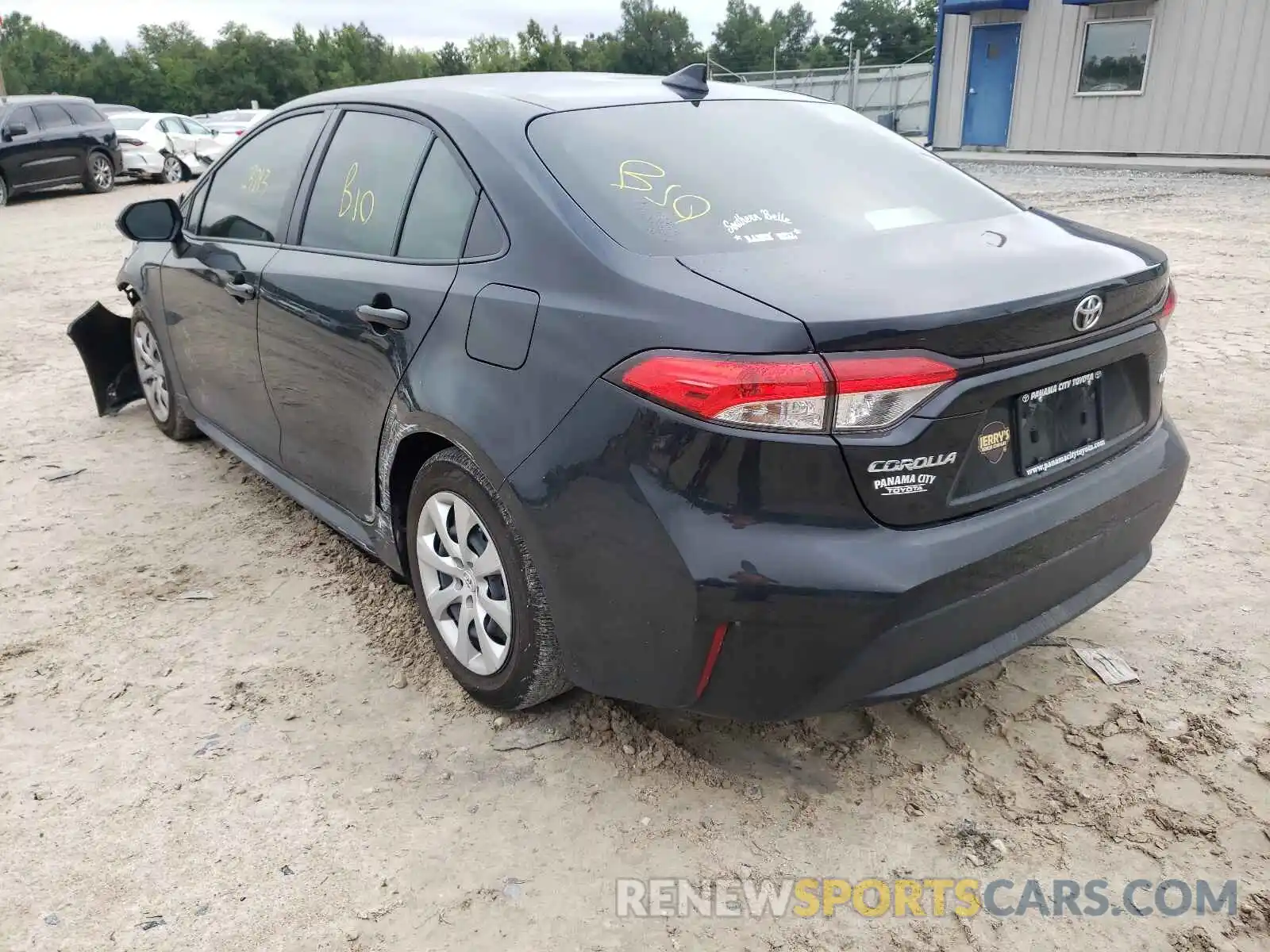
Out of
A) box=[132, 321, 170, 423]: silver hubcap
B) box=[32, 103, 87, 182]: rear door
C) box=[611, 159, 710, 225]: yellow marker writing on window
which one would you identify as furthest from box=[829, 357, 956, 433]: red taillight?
box=[32, 103, 87, 182]: rear door

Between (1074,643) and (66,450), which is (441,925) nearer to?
(1074,643)

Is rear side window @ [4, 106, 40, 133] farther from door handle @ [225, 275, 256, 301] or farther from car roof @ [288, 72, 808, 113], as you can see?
car roof @ [288, 72, 808, 113]

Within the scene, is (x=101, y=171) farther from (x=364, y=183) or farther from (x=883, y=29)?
(x=883, y=29)

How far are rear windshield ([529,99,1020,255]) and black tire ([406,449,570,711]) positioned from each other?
721mm

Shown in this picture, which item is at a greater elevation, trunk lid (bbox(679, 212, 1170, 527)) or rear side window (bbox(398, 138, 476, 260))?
rear side window (bbox(398, 138, 476, 260))

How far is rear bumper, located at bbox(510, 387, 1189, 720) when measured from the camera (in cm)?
196

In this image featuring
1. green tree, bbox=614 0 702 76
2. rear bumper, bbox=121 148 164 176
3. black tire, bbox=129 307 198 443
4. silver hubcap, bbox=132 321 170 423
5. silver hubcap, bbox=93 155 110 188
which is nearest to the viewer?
black tire, bbox=129 307 198 443

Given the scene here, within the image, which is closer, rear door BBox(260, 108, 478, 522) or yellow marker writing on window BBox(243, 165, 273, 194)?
rear door BBox(260, 108, 478, 522)

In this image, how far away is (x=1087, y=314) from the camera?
2.18 meters

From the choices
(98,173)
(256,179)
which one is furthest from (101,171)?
(256,179)

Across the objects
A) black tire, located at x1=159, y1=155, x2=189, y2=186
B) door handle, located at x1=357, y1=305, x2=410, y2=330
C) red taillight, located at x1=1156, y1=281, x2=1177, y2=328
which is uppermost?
red taillight, located at x1=1156, y1=281, x2=1177, y2=328

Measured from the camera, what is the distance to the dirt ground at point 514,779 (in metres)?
2.10

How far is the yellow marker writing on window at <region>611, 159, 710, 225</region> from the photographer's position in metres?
2.40

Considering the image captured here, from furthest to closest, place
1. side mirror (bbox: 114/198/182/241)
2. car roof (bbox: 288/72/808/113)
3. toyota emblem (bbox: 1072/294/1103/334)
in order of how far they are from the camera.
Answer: side mirror (bbox: 114/198/182/241) < car roof (bbox: 288/72/808/113) < toyota emblem (bbox: 1072/294/1103/334)
